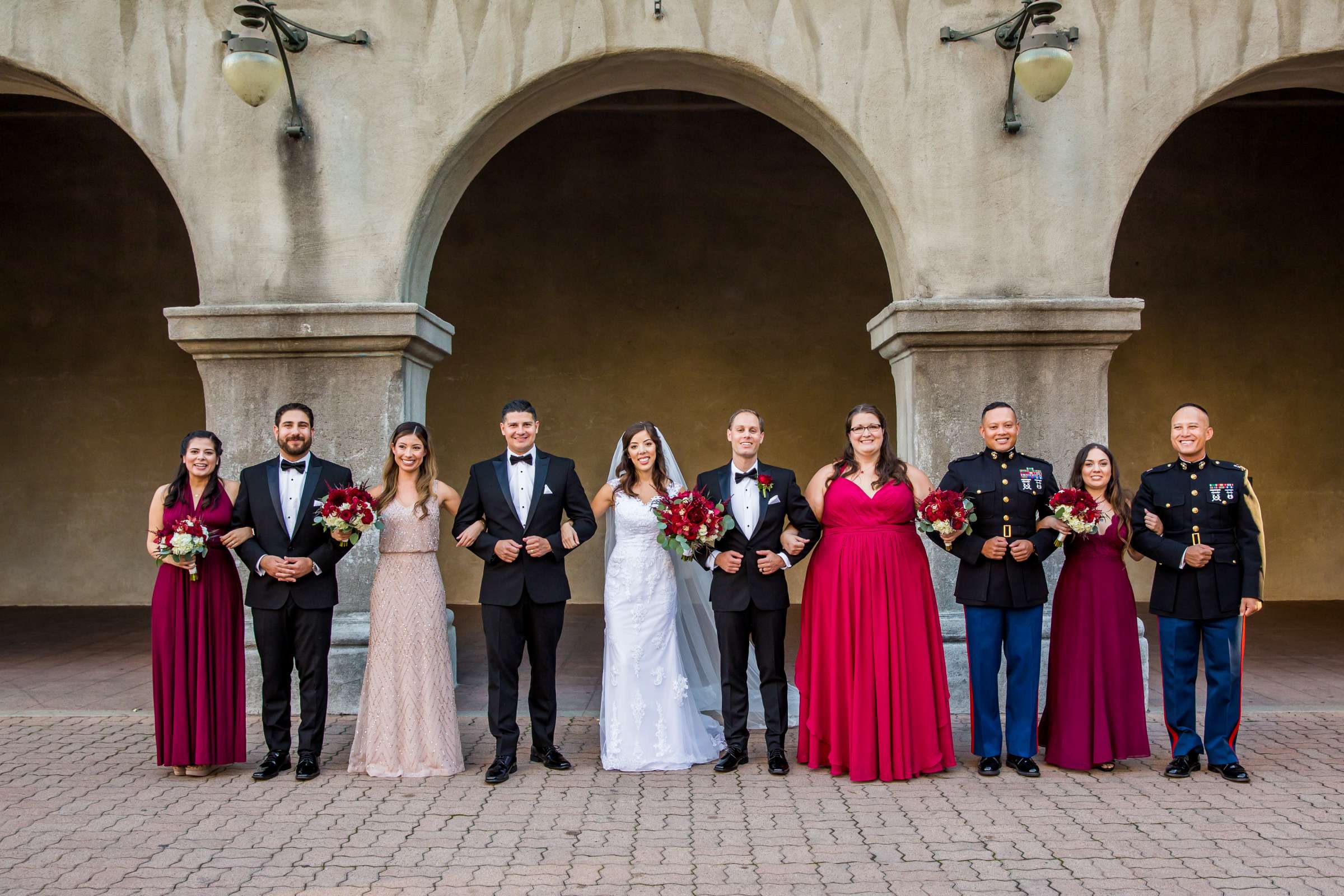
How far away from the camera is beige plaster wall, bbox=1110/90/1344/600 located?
11039mm

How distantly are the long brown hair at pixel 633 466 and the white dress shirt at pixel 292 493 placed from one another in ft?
5.34

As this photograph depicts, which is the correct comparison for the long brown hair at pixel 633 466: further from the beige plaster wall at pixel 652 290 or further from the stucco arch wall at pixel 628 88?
the beige plaster wall at pixel 652 290

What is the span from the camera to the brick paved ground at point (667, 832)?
12.7 feet

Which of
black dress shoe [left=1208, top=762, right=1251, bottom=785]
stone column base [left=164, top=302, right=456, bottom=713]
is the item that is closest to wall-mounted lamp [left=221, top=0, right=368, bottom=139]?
stone column base [left=164, top=302, right=456, bottom=713]

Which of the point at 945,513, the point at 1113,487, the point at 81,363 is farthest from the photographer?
the point at 81,363

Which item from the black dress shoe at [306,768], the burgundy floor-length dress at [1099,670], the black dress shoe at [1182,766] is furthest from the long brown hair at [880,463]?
the black dress shoe at [306,768]

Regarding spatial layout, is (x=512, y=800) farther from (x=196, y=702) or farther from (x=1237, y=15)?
(x=1237, y=15)

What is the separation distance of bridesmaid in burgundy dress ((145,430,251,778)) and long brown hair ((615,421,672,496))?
6.40 ft

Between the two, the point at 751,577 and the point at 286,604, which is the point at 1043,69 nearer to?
the point at 751,577

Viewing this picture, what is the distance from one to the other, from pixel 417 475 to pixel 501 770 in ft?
5.15

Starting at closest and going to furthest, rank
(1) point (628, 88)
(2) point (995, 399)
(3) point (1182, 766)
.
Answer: (3) point (1182, 766) → (2) point (995, 399) → (1) point (628, 88)

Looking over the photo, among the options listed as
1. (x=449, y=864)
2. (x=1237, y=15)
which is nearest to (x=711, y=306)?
(x=1237, y=15)

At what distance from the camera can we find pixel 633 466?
18.5 feet

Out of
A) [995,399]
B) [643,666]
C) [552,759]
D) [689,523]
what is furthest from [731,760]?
[995,399]
